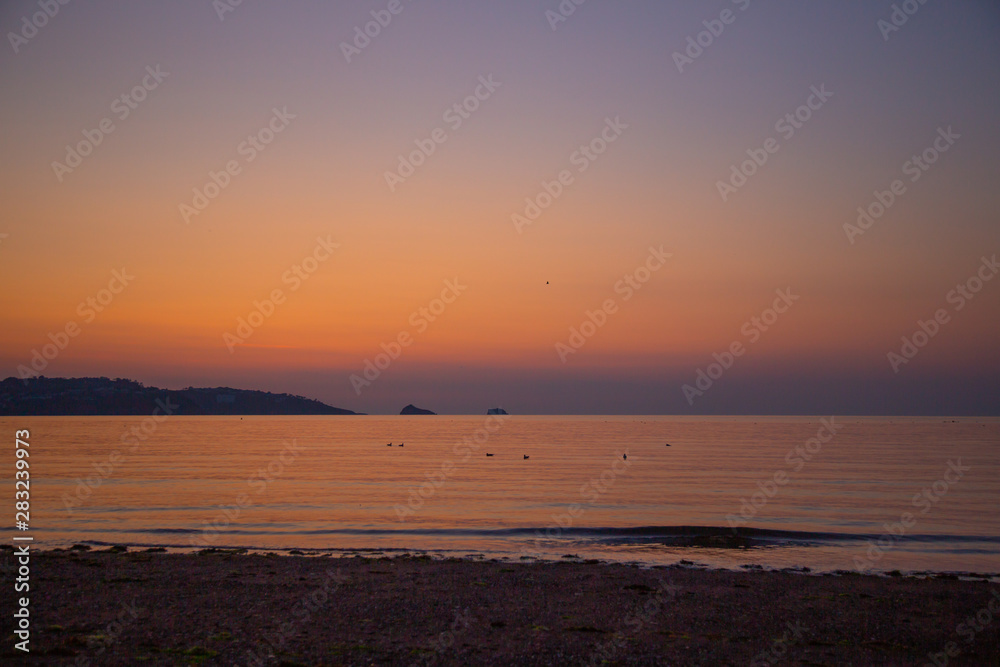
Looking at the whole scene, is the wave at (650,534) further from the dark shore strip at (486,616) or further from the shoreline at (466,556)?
the dark shore strip at (486,616)

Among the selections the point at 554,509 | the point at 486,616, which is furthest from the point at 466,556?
the point at 554,509

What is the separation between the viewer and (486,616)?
15445 mm

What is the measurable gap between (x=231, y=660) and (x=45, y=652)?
10.5 feet

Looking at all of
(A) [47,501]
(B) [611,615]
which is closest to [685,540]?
(B) [611,615]

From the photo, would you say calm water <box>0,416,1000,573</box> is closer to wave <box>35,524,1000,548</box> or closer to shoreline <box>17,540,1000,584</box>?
wave <box>35,524,1000,548</box>

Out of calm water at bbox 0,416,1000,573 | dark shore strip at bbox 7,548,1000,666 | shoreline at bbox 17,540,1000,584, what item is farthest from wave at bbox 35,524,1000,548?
dark shore strip at bbox 7,548,1000,666

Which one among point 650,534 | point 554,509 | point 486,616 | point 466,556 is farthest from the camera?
point 554,509

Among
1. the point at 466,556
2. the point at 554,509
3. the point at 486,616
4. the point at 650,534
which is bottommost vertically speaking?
the point at 554,509

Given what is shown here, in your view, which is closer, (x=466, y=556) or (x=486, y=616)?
(x=486, y=616)

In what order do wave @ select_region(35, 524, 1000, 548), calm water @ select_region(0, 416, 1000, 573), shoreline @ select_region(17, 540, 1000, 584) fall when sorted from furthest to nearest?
wave @ select_region(35, 524, 1000, 548) < calm water @ select_region(0, 416, 1000, 573) < shoreline @ select_region(17, 540, 1000, 584)

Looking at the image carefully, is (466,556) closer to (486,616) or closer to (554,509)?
(486,616)

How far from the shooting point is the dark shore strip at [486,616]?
41.3 feet

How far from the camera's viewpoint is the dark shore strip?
12586 millimetres

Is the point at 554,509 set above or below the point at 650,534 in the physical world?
below
